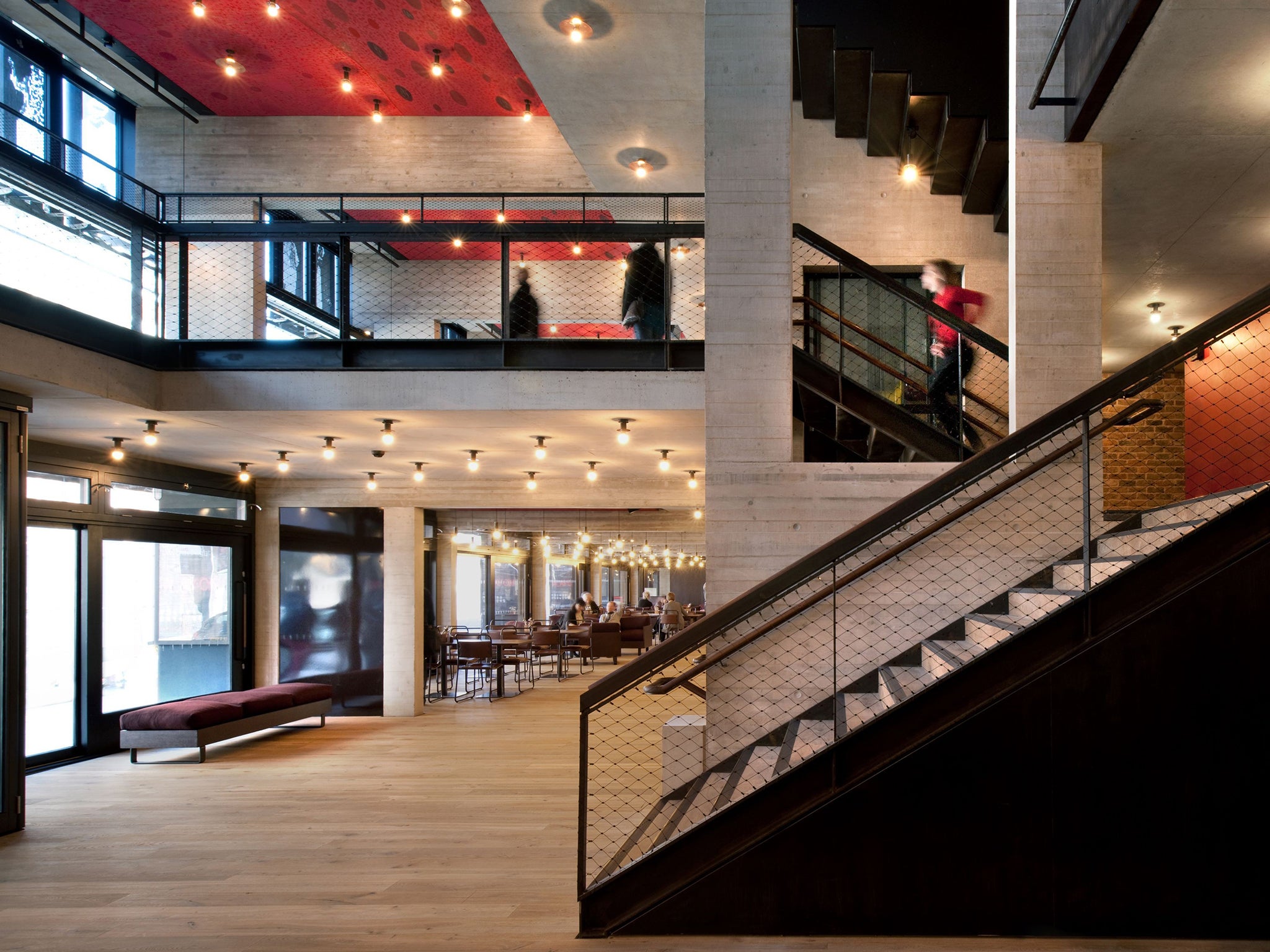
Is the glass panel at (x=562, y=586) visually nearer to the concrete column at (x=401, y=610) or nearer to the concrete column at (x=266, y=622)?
the concrete column at (x=401, y=610)

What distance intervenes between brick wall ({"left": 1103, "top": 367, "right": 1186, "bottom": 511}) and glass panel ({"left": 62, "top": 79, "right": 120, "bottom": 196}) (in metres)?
11.2

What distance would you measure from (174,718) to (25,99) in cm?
619

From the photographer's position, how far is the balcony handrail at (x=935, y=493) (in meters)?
3.65

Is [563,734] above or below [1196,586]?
below

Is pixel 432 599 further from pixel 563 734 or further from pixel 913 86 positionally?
pixel 913 86

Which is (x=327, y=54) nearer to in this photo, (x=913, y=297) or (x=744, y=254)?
(x=744, y=254)

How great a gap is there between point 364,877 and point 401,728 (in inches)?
224

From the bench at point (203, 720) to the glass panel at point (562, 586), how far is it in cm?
1939

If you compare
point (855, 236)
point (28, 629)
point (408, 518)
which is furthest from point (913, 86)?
point (28, 629)

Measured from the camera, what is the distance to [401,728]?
402 inches

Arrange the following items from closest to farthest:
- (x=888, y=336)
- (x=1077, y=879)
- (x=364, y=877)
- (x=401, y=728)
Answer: (x=1077, y=879), (x=364, y=877), (x=888, y=336), (x=401, y=728)

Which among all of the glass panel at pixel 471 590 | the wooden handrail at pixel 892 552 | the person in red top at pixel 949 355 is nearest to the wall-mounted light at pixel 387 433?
the wooden handrail at pixel 892 552

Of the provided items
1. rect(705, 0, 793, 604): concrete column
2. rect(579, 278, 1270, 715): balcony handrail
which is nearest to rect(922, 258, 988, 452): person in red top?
rect(705, 0, 793, 604): concrete column

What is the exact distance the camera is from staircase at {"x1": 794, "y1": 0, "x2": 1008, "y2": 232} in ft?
21.1
